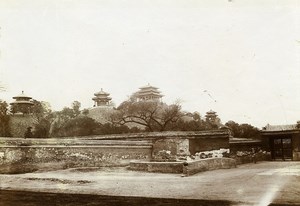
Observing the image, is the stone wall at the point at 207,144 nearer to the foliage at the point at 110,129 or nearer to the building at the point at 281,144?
the building at the point at 281,144

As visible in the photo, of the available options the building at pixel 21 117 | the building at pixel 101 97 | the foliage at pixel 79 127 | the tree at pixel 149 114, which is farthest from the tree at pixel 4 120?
the tree at pixel 149 114

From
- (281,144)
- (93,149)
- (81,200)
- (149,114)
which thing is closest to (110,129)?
(149,114)

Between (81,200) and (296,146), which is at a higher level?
(296,146)

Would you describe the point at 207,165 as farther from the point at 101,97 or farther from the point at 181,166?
the point at 101,97

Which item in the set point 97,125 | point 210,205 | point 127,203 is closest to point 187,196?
point 210,205

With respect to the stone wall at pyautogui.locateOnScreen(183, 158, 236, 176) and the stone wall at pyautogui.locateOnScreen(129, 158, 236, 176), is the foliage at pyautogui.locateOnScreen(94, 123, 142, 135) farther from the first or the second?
the stone wall at pyautogui.locateOnScreen(183, 158, 236, 176)

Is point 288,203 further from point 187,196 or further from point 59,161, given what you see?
point 59,161
